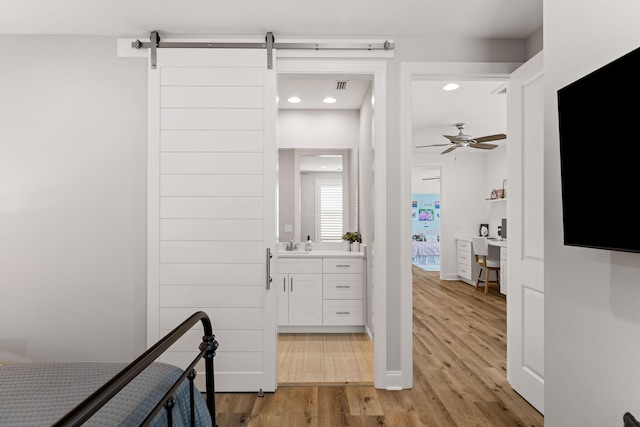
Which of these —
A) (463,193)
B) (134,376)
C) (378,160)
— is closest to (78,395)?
(134,376)

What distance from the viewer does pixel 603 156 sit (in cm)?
103

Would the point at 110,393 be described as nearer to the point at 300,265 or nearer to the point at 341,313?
the point at 300,265

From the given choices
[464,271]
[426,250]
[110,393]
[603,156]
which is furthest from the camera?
[426,250]

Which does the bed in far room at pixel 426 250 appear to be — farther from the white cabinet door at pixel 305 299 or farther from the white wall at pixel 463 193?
the white cabinet door at pixel 305 299

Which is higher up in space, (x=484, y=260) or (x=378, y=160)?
(x=378, y=160)

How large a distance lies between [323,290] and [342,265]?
0.33m

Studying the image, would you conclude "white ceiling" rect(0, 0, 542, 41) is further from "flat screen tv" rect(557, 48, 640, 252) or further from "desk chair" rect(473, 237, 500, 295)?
"desk chair" rect(473, 237, 500, 295)

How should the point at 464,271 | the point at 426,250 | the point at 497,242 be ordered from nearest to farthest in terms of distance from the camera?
the point at 497,242 < the point at 464,271 < the point at 426,250

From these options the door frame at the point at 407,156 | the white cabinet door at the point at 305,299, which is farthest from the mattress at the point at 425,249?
the door frame at the point at 407,156

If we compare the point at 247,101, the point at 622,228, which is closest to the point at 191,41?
the point at 247,101

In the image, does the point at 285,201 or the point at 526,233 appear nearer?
the point at 526,233

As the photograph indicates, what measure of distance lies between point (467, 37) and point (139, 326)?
3.16 metres

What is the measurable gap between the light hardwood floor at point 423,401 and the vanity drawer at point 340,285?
825 mm

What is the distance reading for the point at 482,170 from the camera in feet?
23.5
